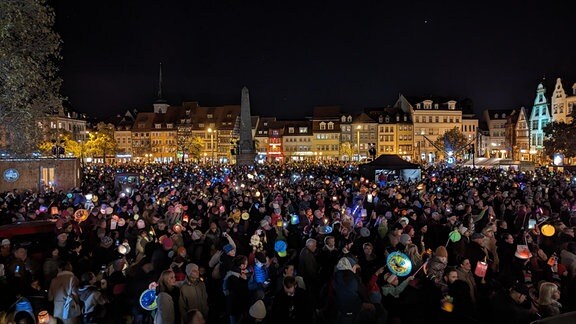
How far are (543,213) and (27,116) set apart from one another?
56.2ft

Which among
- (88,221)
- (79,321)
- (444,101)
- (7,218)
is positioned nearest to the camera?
(79,321)

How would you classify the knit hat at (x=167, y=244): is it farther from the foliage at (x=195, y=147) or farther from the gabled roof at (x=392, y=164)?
the foliage at (x=195, y=147)

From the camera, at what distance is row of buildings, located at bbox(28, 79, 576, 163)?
3487 inches

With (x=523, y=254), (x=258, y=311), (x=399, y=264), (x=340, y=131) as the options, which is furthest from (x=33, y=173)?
(x=340, y=131)

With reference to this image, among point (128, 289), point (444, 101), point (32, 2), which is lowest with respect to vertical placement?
point (128, 289)

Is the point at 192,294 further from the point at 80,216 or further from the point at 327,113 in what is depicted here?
the point at 327,113

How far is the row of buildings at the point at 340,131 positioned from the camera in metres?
88.6

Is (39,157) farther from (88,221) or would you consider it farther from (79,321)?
(79,321)

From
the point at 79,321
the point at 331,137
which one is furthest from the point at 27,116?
the point at 331,137

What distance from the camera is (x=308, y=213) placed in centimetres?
1286

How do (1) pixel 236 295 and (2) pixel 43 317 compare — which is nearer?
(2) pixel 43 317

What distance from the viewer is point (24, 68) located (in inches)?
598

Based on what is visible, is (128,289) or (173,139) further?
(173,139)

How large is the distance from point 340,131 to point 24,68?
78888mm
